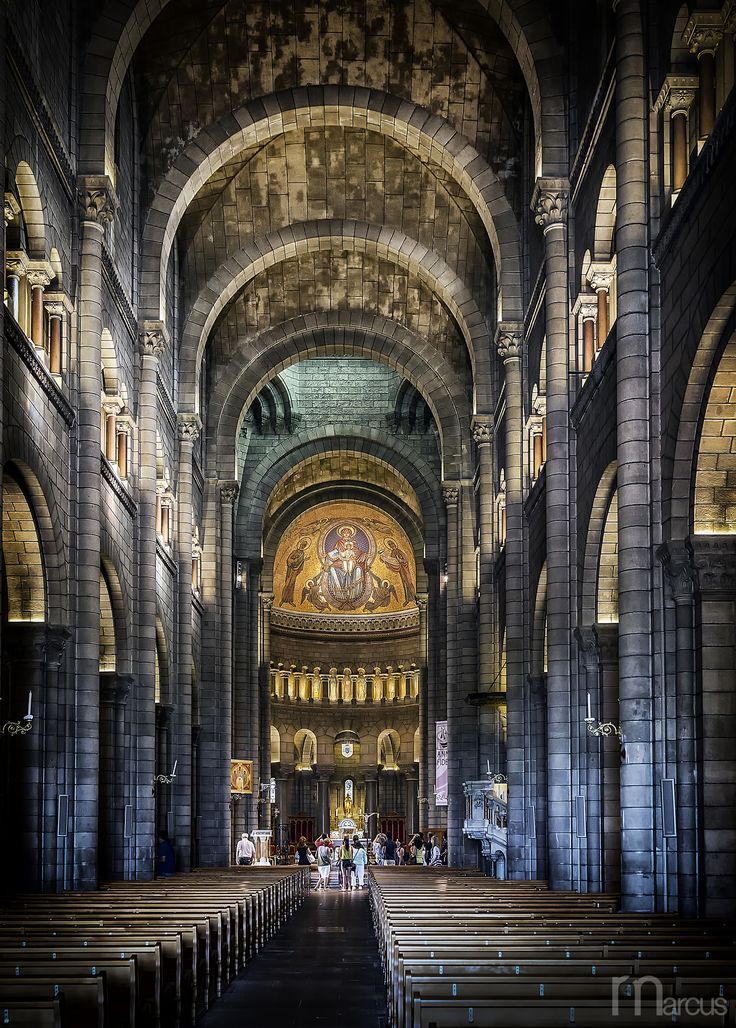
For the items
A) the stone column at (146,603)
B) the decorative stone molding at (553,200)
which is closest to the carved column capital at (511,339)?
the decorative stone molding at (553,200)

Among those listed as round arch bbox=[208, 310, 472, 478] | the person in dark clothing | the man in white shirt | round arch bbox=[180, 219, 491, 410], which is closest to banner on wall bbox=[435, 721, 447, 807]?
the man in white shirt

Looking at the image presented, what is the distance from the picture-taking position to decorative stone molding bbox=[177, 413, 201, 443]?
38.8m

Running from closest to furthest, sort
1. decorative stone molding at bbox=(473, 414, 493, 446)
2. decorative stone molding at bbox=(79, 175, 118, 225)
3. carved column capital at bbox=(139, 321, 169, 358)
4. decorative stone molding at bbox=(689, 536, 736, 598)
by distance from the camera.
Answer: decorative stone molding at bbox=(689, 536, 736, 598)
decorative stone molding at bbox=(79, 175, 118, 225)
carved column capital at bbox=(139, 321, 169, 358)
decorative stone molding at bbox=(473, 414, 493, 446)

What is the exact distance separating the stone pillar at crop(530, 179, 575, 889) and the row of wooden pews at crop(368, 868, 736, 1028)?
6.67 metres

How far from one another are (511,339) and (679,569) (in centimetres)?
1684

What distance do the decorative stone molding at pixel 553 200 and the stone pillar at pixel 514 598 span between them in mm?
6971

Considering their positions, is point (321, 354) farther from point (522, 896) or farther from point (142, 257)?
point (522, 896)

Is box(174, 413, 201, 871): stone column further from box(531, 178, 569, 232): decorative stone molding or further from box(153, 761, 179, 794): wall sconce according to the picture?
box(531, 178, 569, 232): decorative stone molding

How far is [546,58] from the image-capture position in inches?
1095

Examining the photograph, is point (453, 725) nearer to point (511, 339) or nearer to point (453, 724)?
point (453, 724)

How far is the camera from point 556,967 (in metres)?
10.7

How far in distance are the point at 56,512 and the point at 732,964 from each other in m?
15.2

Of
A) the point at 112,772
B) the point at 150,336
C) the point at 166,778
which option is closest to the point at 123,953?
the point at 112,772

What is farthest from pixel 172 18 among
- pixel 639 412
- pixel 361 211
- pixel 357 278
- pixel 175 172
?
pixel 639 412
